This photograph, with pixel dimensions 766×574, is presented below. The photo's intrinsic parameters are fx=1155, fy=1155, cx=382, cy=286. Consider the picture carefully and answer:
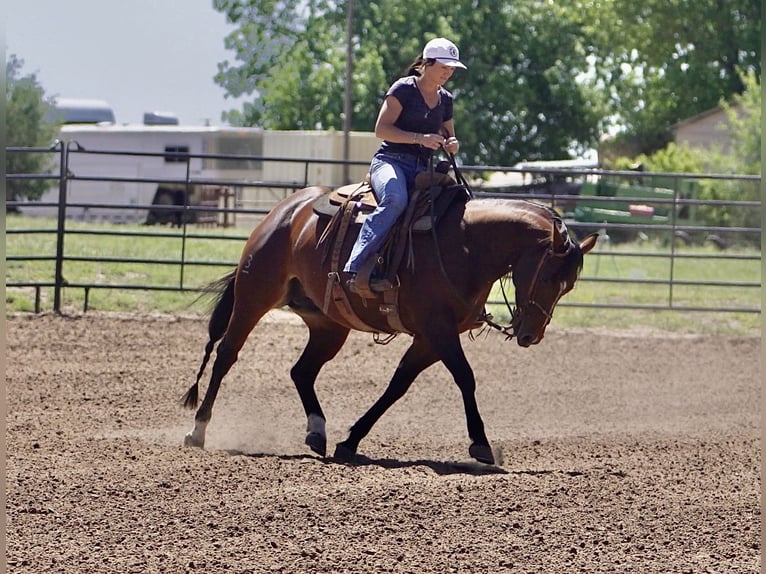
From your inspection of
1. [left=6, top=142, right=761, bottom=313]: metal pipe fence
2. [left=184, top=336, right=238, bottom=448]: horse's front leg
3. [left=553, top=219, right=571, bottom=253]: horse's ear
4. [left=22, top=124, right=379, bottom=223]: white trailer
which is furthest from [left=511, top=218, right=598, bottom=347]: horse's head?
[left=22, top=124, right=379, bottom=223]: white trailer

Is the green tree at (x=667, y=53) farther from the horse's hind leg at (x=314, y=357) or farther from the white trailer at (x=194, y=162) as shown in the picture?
the horse's hind leg at (x=314, y=357)

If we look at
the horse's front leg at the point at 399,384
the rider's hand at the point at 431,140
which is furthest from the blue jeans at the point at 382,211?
the horse's front leg at the point at 399,384

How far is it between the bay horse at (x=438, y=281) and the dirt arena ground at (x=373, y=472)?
1.32 ft

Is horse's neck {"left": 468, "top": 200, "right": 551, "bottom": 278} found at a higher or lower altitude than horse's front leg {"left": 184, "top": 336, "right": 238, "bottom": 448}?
higher

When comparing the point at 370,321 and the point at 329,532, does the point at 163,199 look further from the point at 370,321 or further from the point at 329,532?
the point at 329,532

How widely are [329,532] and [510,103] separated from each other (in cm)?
3479

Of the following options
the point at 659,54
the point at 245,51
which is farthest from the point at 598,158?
the point at 245,51

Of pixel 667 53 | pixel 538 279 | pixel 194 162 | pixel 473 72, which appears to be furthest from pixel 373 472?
pixel 667 53

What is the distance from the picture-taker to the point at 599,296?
603 inches

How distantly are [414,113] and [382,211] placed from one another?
0.59 m

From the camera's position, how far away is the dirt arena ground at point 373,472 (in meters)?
4.55

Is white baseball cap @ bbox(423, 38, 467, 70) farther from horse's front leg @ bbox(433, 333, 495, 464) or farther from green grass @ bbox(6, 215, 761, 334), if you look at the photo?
green grass @ bbox(6, 215, 761, 334)

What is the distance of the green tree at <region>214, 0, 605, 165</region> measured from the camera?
38031 mm

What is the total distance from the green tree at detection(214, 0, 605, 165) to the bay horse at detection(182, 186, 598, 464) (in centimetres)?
2983
